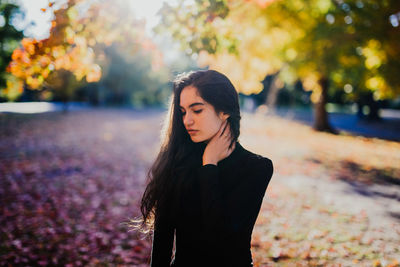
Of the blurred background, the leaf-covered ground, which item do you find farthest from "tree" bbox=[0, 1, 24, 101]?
the leaf-covered ground

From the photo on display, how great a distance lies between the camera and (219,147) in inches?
72.7

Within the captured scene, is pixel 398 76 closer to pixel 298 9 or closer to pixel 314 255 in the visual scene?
pixel 298 9

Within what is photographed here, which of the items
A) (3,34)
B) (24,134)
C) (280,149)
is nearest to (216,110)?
(280,149)

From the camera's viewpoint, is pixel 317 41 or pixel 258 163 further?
pixel 317 41

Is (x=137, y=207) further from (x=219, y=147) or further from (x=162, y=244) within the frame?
(x=219, y=147)

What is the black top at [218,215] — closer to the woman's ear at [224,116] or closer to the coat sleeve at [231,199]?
the coat sleeve at [231,199]

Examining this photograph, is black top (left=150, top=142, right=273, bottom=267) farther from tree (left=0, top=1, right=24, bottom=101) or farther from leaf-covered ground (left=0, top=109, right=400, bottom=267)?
tree (left=0, top=1, right=24, bottom=101)

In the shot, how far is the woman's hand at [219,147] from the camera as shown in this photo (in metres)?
1.79

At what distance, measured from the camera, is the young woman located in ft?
5.55

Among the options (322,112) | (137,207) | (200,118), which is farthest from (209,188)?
(322,112)

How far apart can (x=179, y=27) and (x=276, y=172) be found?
7.42 m

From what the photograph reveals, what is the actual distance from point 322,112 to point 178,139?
68.1 feet

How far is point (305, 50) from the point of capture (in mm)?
13914

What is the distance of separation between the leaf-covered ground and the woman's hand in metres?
3.25
